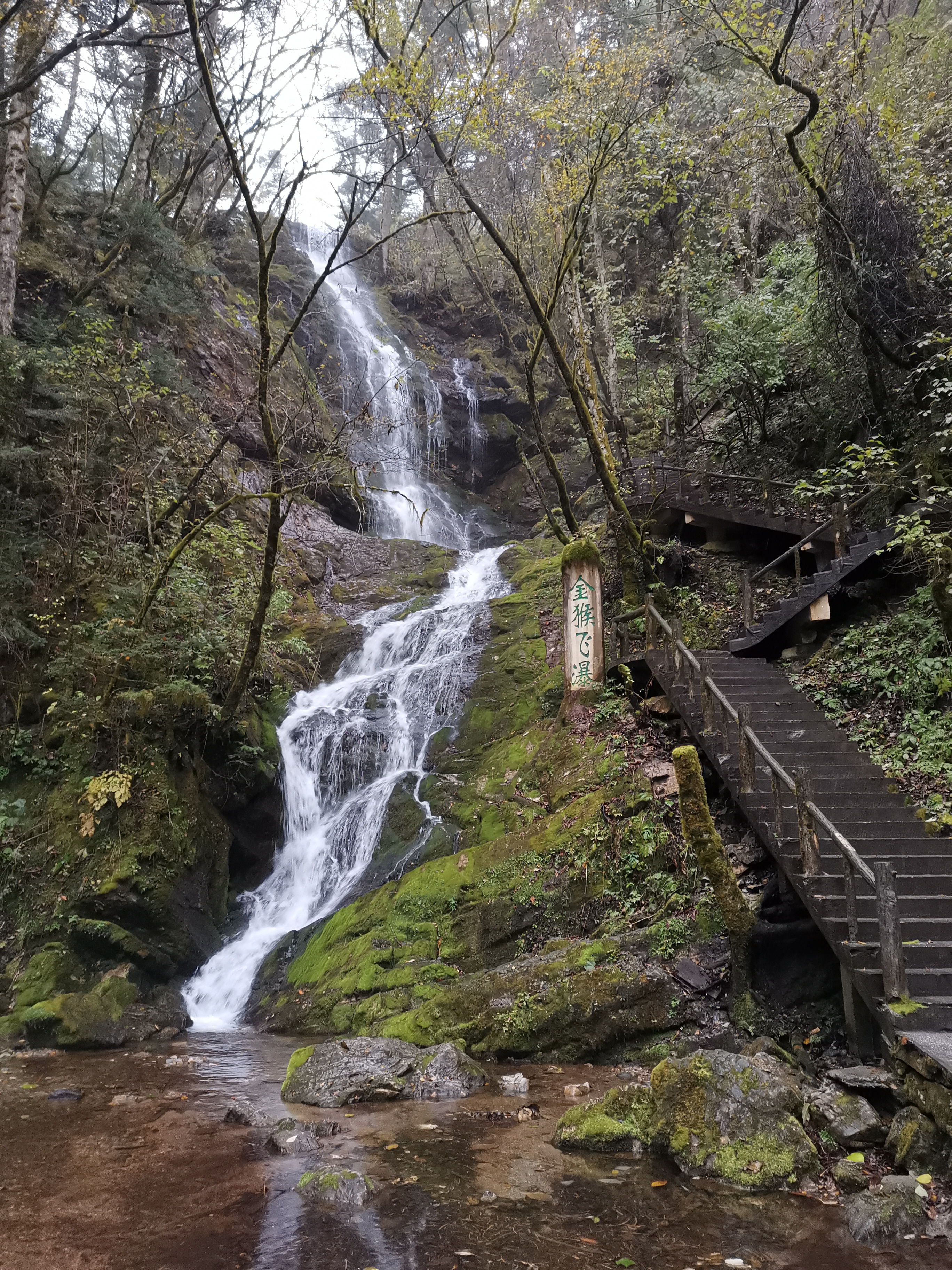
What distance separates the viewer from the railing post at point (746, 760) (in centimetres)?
765

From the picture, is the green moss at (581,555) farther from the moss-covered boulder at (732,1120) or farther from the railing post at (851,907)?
the moss-covered boulder at (732,1120)

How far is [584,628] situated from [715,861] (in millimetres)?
5000

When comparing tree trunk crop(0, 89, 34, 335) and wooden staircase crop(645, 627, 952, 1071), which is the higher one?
tree trunk crop(0, 89, 34, 335)

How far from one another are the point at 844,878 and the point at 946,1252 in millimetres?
2814

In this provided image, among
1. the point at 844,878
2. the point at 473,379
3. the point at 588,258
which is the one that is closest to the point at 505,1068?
the point at 844,878

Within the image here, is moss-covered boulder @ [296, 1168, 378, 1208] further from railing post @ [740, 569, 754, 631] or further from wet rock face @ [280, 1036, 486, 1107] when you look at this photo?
railing post @ [740, 569, 754, 631]

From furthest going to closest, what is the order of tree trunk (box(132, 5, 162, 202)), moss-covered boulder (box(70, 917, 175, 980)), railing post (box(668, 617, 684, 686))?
tree trunk (box(132, 5, 162, 202)), railing post (box(668, 617, 684, 686)), moss-covered boulder (box(70, 917, 175, 980))

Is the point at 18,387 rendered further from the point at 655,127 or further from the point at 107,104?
the point at 655,127

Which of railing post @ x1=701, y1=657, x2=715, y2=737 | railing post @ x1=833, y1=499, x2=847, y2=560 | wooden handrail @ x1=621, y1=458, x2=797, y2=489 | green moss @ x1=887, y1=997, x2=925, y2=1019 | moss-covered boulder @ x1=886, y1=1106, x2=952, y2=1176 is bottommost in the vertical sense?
moss-covered boulder @ x1=886, y1=1106, x2=952, y2=1176

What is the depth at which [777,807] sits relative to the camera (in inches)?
275

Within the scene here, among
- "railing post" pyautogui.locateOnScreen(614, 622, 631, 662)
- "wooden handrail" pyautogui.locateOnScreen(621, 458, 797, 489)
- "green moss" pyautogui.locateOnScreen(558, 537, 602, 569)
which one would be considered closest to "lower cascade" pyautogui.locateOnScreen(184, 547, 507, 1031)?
"railing post" pyautogui.locateOnScreen(614, 622, 631, 662)

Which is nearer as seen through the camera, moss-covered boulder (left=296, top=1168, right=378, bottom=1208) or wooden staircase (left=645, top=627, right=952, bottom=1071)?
moss-covered boulder (left=296, top=1168, right=378, bottom=1208)

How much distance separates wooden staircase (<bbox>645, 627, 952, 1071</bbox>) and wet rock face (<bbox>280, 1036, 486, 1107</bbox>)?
3.26 metres

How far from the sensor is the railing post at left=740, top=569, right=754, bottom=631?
12.0 metres
